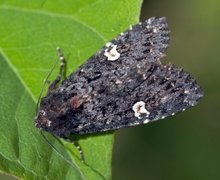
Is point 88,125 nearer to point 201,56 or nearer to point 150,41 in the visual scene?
point 150,41

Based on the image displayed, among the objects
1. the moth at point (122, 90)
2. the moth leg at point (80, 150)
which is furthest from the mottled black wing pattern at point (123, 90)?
the moth leg at point (80, 150)

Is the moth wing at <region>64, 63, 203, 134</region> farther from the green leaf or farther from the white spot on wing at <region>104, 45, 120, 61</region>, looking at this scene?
the green leaf

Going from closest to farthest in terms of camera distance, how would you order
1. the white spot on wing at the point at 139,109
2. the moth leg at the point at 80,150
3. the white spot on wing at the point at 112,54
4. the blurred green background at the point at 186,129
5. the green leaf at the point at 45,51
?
the green leaf at the point at 45,51 < the moth leg at the point at 80,150 < the white spot on wing at the point at 112,54 < the white spot on wing at the point at 139,109 < the blurred green background at the point at 186,129

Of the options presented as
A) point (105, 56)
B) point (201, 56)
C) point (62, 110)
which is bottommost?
point (62, 110)

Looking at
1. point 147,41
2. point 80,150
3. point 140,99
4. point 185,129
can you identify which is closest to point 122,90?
point 140,99

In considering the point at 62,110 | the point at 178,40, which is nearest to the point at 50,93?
the point at 62,110

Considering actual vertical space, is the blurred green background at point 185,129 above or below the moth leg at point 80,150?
above

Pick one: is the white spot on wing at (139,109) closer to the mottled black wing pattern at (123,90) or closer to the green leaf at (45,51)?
the mottled black wing pattern at (123,90)
